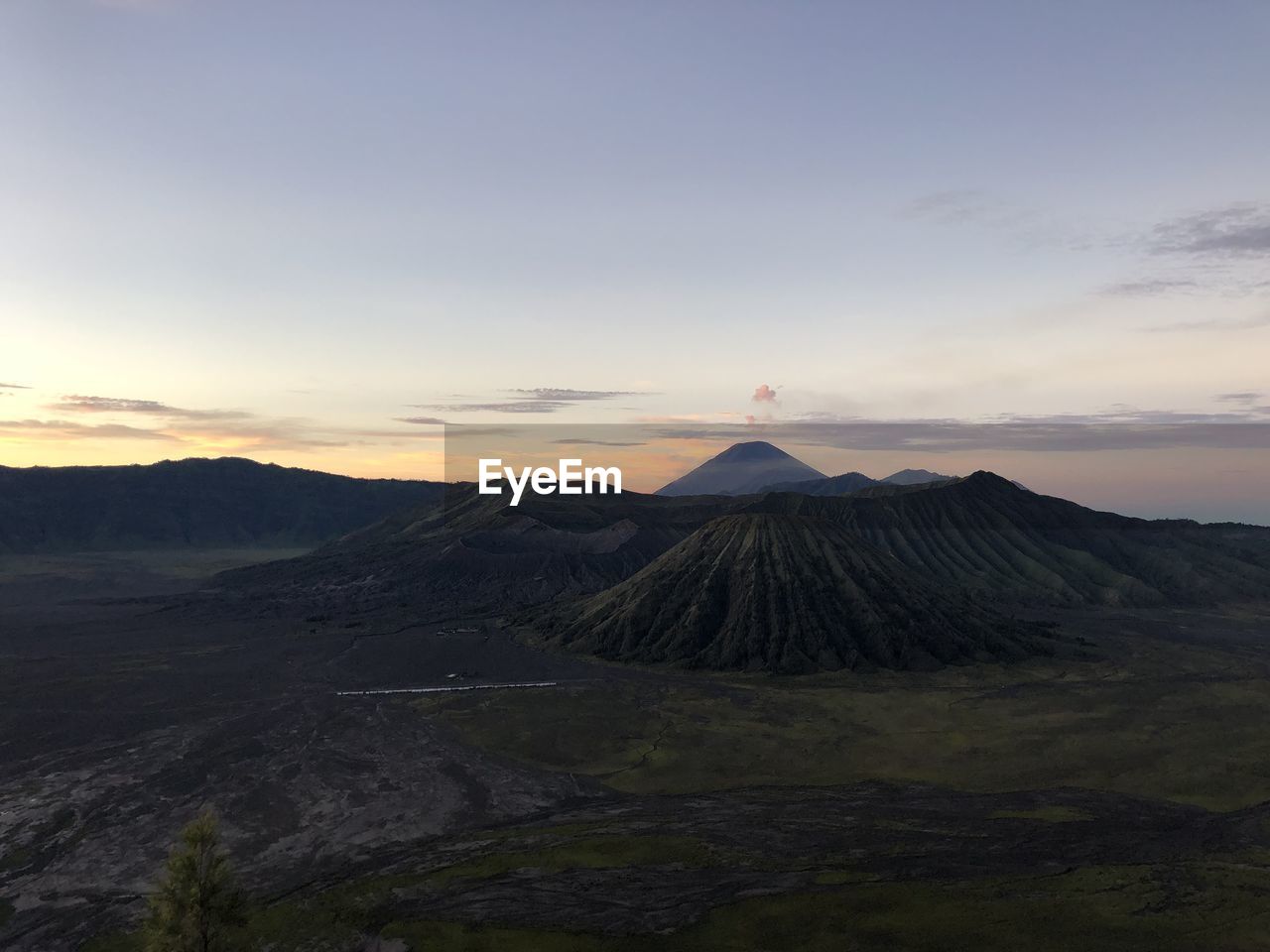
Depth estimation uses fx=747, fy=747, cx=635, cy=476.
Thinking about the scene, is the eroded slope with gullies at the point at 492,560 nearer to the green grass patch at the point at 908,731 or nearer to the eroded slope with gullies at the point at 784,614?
the eroded slope with gullies at the point at 784,614

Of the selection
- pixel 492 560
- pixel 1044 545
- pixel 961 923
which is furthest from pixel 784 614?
pixel 1044 545

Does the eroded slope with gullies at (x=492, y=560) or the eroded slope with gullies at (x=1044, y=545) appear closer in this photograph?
the eroded slope with gullies at (x=492, y=560)

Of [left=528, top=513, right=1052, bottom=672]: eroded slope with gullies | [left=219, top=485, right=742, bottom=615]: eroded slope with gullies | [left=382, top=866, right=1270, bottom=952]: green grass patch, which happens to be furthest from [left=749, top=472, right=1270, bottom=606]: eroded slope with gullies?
[left=382, top=866, right=1270, bottom=952]: green grass patch

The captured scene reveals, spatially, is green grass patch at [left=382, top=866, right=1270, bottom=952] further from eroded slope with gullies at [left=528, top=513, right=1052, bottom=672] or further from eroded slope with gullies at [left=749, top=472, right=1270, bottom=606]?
eroded slope with gullies at [left=749, top=472, right=1270, bottom=606]

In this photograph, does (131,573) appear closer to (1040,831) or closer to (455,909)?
(455,909)

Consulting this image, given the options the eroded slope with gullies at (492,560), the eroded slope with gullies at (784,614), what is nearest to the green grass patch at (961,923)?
the eroded slope with gullies at (784,614)

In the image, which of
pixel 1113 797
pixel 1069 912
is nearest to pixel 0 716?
pixel 1069 912
